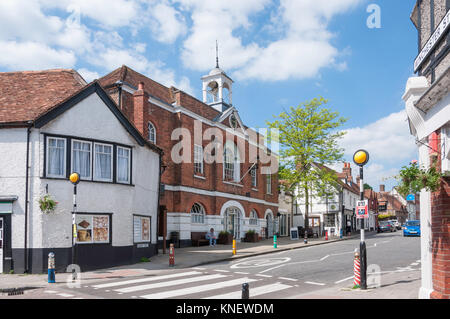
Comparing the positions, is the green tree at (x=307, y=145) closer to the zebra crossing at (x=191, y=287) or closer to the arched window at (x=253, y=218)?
the arched window at (x=253, y=218)

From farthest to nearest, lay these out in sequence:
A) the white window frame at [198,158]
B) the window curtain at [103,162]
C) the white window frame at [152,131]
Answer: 1. the white window frame at [198,158]
2. the white window frame at [152,131]
3. the window curtain at [103,162]

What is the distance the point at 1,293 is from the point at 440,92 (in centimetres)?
1215

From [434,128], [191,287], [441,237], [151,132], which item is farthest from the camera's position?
[151,132]

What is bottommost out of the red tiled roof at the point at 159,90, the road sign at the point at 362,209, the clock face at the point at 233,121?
the road sign at the point at 362,209

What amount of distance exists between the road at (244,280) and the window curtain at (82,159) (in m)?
5.25

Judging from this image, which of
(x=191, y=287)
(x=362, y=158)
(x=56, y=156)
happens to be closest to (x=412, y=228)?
(x=362, y=158)

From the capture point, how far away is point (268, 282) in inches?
549

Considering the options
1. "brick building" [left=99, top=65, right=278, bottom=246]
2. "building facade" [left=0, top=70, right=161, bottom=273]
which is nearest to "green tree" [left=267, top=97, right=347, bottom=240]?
"brick building" [left=99, top=65, right=278, bottom=246]

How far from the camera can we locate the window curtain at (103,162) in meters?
18.6

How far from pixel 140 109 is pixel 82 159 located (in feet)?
22.7

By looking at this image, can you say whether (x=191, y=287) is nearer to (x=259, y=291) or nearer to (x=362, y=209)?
(x=259, y=291)

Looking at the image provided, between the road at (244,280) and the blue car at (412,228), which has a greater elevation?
the road at (244,280)

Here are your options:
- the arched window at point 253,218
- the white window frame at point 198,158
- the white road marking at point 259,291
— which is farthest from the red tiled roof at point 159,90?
the white road marking at point 259,291

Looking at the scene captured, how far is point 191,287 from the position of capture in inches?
507
